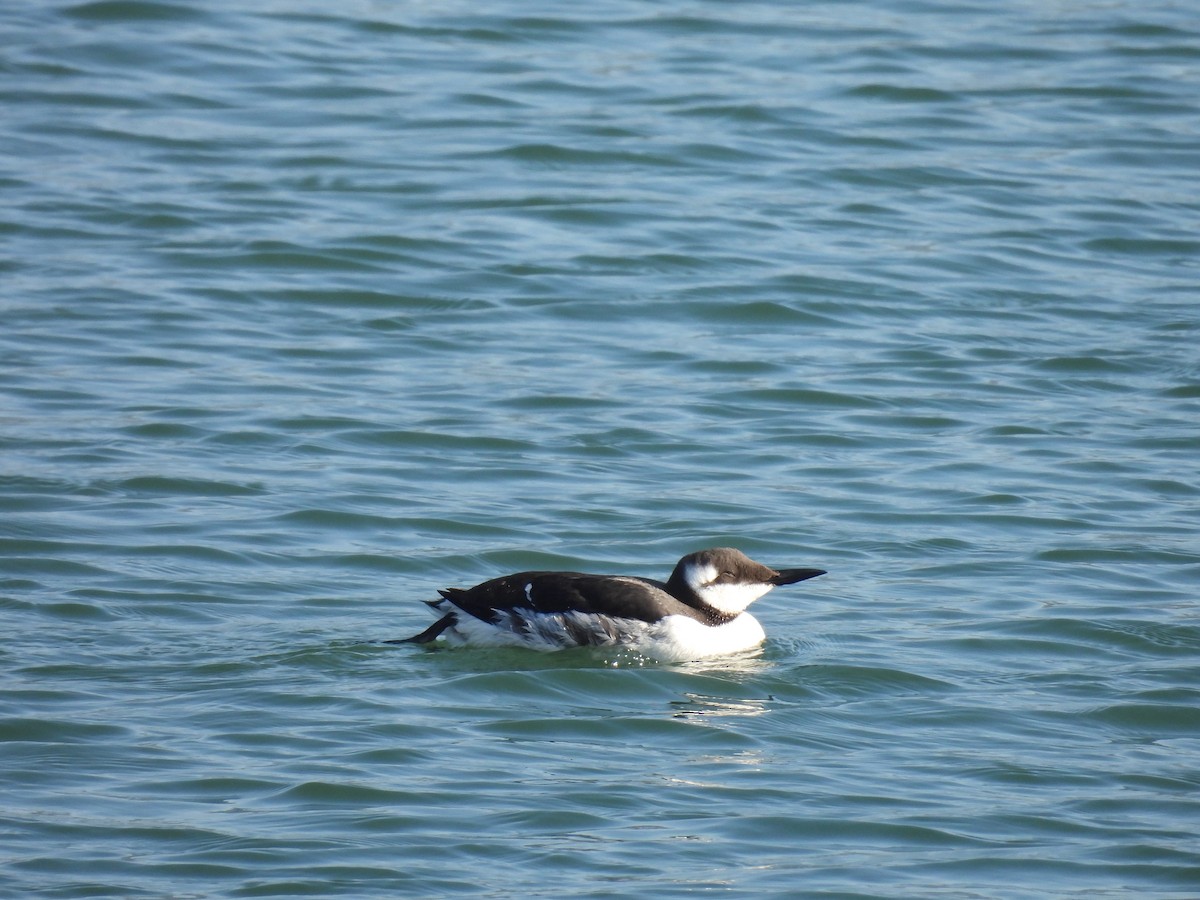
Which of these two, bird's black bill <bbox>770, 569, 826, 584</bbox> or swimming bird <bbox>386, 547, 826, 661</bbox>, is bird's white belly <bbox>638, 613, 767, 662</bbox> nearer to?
swimming bird <bbox>386, 547, 826, 661</bbox>

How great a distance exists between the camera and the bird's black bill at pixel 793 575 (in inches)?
329

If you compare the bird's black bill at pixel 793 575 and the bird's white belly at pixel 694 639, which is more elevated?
the bird's black bill at pixel 793 575

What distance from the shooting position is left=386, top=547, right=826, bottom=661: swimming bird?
816 centimetres

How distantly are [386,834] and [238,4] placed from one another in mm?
15831

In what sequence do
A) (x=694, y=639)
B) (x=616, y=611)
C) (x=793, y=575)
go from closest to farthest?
1. (x=616, y=611)
2. (x=694, y=639)
3. (x=793, y=575)

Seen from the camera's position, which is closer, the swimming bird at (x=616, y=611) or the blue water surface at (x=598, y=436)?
the blue water surface at (x=598, y=436)

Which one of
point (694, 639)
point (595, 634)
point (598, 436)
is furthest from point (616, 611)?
point (598, 436)

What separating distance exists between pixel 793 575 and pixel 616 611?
83cm

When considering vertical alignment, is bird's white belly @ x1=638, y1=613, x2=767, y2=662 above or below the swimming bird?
below

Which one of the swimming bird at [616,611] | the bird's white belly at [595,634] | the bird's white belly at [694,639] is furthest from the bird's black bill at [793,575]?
the bird's white belly at [595,634]

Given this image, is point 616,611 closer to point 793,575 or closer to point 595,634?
point 595,634

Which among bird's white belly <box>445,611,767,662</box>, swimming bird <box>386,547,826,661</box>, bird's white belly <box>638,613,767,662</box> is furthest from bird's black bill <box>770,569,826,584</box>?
bird's white belly <box>445,611,767,662</box>

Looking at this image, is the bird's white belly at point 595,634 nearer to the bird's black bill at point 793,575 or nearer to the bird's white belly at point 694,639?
the bird's white belly at point 694,639

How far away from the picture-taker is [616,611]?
816 centimetres
